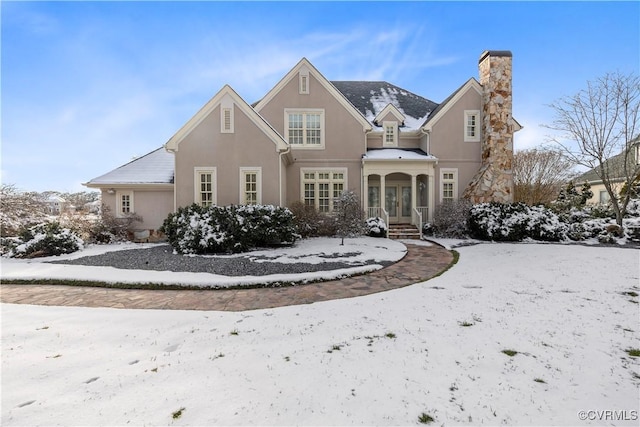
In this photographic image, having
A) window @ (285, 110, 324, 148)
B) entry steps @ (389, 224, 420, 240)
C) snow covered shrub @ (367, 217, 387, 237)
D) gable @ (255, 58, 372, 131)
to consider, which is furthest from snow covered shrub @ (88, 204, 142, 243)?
entry steps @ (389, 224, 420, 240)

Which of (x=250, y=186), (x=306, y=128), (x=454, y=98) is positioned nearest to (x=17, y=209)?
(x=250, y=186)

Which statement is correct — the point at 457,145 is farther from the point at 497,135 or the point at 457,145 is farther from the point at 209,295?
the point at 209,295

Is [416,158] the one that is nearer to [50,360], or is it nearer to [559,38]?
[559,38]

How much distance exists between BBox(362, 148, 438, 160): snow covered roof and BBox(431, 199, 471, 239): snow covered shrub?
115 inches

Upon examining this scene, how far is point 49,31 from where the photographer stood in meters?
7.59

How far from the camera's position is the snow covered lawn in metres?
6.69

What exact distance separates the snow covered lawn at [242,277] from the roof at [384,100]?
1003 centimetres

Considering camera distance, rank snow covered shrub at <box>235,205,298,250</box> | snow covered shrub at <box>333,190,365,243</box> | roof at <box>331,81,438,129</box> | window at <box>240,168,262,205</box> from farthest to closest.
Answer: roof at <box>331,81,438,129</box> → window at <box>240,168,262,205</box> → snow covered shrub at <box>333,190,365,243</box> → snow covered shrub at <box>235,205,298,250</box>

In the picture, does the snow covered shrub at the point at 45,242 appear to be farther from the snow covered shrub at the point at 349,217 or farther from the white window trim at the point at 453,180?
the white window trim at the point at 453,180

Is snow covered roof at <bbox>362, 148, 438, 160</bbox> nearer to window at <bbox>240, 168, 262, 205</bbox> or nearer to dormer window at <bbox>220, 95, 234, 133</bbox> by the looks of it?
window at <bbox>240, 168, 262, 205</bbox>

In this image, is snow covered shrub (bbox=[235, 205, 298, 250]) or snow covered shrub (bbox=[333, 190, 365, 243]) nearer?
snow covered shrub (bbox=[235, 205, 298, 250])

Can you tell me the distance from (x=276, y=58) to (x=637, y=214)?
20.0 metres

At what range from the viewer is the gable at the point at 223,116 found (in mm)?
11859

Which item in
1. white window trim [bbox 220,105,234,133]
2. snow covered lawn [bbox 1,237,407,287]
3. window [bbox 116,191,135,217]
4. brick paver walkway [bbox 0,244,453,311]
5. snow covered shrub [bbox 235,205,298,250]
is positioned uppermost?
white window trim [bbox 220,105,234,133]
